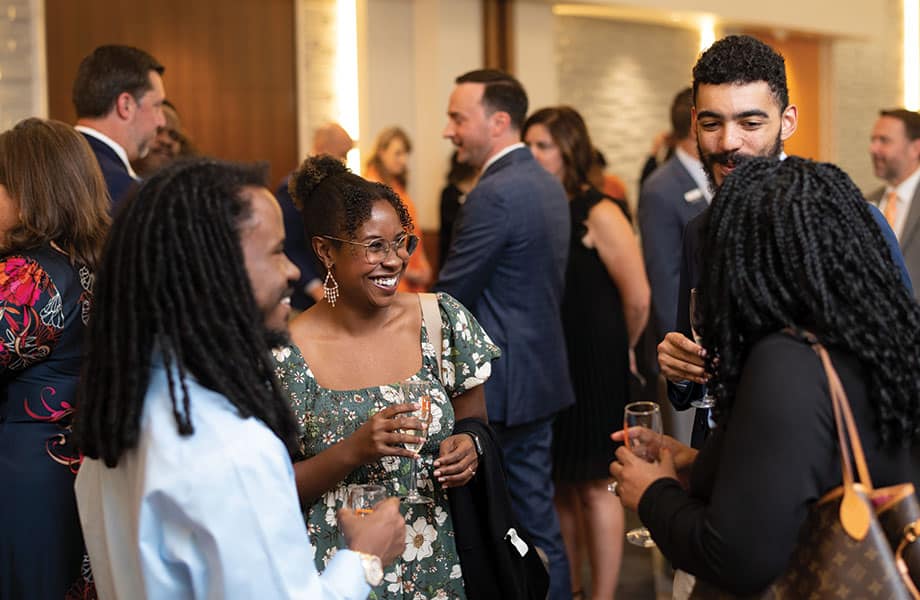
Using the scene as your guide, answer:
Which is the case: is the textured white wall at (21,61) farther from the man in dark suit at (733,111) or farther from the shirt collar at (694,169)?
the man in dark suit at (733,111)

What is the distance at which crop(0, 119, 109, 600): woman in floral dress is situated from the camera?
2.32 metres

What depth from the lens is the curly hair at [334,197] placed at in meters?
2.41

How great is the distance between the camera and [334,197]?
244 centimetres

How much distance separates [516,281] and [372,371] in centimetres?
138

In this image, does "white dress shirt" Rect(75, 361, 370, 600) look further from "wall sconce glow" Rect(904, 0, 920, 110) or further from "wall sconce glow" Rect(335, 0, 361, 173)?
"wall sconce glow" Rect(904, 0, 920, 110)

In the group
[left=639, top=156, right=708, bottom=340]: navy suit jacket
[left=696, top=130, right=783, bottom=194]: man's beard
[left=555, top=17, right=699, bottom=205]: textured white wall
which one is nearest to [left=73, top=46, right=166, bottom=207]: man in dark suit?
[left=639, top=156, right=708, bottom=340]: navy suit jacket

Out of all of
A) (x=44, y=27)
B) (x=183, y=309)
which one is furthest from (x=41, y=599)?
(x=44, y=27)

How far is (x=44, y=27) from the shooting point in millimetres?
5973

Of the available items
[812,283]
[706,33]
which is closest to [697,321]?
[812,283]

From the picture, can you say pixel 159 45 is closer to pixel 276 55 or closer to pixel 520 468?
pixel 276 55

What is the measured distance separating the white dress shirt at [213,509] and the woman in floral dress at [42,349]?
91 cm

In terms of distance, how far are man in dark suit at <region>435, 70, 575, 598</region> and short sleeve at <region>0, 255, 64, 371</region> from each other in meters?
1.52

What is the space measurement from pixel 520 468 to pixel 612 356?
2.56 ft

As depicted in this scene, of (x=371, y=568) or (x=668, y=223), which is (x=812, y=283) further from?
(x=668, y=223)
